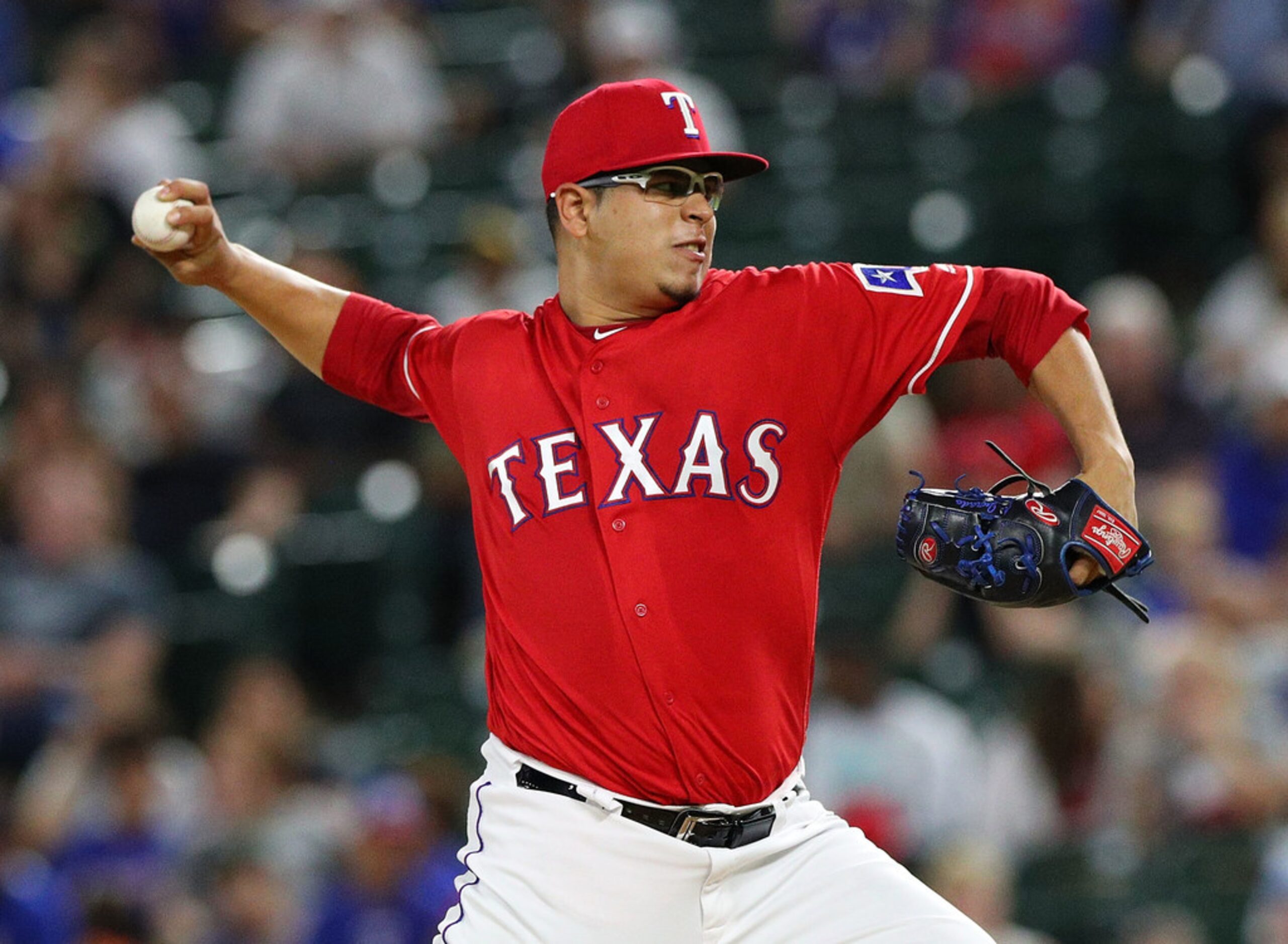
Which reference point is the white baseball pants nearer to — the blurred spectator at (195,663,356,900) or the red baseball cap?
the red baseball cap

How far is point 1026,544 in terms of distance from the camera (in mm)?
3701

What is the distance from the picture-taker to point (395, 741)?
26.1 ft

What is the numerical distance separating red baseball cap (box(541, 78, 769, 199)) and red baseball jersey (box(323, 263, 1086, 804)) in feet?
0.88

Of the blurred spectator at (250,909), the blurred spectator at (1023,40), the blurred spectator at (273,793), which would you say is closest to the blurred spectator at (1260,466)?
the blurred spectator at (1023,40)

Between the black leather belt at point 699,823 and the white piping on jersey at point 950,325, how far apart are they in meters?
0.89

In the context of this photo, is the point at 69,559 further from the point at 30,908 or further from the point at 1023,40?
the point at 1023,40

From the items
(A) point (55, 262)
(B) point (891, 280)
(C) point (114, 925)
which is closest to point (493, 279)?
(A) point (55, 262)

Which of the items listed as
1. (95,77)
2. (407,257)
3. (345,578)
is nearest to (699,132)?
(345,578)

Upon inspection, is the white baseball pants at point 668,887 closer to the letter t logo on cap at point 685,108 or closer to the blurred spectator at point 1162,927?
the letter t logo on cap at point 685,108

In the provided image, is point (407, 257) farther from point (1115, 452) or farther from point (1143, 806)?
point (1115, 452)

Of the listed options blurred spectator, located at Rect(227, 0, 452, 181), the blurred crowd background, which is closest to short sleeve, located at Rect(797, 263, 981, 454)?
the blurred crowd background

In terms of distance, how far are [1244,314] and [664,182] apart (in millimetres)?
5149

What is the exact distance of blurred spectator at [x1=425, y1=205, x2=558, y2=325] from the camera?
8930 millimetres

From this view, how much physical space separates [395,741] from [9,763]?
58.7 inches
